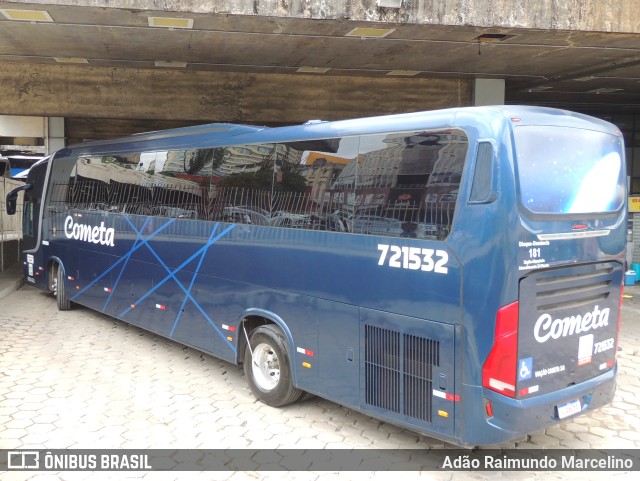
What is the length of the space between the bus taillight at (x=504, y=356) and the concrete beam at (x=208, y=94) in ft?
35.5

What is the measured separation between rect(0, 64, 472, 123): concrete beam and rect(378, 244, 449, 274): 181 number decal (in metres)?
9.92

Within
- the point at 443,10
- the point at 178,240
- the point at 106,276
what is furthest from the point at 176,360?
the point at 443,10

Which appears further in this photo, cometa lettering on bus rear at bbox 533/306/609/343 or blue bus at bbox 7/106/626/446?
cometa lettering on bus rear at bbox 533/306/609/343

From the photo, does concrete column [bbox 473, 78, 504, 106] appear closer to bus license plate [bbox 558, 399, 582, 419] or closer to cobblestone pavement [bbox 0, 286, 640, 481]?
cobblestone pavement [bbox 0, 286, 640, 481]

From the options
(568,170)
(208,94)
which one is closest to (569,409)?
(568,170)

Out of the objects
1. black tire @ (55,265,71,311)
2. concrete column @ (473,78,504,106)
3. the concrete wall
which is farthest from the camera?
concrete column @ (473,78,504,106)

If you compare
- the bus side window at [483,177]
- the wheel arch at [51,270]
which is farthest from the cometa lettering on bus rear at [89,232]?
the bus side window at [483,177]

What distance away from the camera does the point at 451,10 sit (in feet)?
28.3

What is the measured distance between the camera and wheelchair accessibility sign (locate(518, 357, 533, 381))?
13.5 feet

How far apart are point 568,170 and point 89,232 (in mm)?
8275

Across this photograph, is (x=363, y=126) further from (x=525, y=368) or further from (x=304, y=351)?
(x=525, y=368)

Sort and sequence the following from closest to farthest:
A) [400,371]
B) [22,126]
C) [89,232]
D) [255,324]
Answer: [400,371] → [255,324] → [89,232] → [22,126]

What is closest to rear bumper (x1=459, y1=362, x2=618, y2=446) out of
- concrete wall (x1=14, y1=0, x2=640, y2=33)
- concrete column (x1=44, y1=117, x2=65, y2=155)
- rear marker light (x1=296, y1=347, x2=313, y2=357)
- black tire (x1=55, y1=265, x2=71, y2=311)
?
rear marker light (x1=296, y1=347, x2=313, y2=357)

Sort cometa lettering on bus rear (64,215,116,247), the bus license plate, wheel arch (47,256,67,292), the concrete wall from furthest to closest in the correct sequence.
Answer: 1. wheel arch (47,256,67,292)
2. cometa lettering on bus rear (64,215,116,247)
3. the concrete wall
4. the bus license plate
